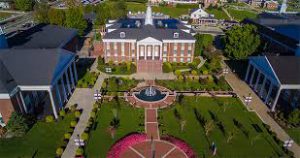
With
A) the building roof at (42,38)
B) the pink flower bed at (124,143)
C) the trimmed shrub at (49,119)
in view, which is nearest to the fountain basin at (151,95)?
the pink flower bed at (124,143)

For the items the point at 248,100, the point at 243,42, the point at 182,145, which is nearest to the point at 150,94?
the point at 182,145

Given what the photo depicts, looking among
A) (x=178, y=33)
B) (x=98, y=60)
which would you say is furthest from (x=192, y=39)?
(x=98, y=60)

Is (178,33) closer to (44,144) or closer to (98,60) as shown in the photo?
(98,60)

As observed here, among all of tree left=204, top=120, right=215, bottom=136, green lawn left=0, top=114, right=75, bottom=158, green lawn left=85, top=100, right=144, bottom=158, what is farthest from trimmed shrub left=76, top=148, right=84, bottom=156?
tree left=204, top=120, right=215, bottom=136

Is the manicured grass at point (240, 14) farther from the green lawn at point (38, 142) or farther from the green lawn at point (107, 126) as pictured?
the green lawn at point (38, 142)

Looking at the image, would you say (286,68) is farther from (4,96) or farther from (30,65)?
(4,96)

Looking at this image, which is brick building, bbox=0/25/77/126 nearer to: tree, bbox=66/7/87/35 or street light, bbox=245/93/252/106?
tree, bbox=66/7/87/35

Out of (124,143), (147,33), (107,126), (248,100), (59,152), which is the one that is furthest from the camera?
(147,33)
